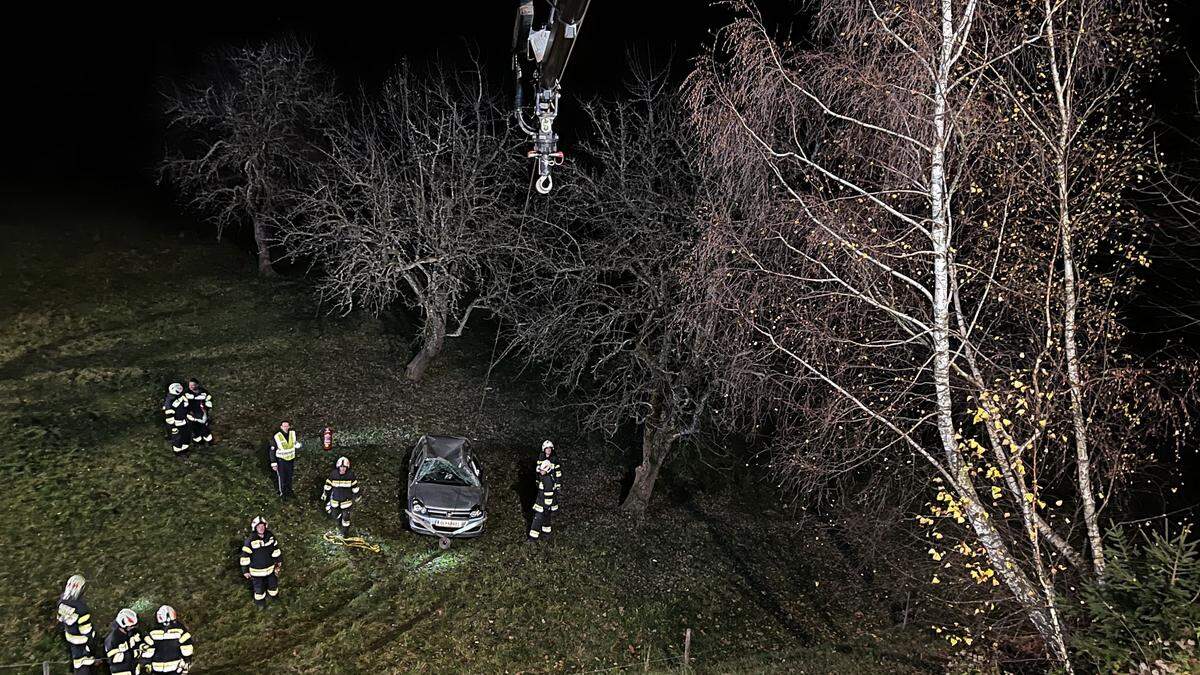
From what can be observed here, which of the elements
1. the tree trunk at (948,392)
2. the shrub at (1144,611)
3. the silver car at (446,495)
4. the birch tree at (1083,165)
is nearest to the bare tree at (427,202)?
the silver car at (446,495)

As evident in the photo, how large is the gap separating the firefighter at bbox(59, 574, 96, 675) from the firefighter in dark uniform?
7.80 meters

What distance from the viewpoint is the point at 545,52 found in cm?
725

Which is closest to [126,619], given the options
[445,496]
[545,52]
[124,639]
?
[124,639]

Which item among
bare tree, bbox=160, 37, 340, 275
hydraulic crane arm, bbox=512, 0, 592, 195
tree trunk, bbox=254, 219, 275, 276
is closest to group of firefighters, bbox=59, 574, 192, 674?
hydraulic crane arm, bbox=512, 0, 592, 195

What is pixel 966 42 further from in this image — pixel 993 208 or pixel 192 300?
pixel 192 300

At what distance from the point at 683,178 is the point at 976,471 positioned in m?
9.34

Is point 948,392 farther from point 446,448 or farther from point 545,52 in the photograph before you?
point 446,448

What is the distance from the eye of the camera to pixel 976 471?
894 centimetres

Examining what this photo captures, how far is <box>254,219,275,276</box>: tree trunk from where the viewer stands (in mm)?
27875

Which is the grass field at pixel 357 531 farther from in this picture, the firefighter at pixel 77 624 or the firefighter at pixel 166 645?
the firefighter at pixel 166 645

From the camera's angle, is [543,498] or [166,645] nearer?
[166,645]

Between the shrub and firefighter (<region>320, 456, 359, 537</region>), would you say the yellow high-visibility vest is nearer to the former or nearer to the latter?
firefighter (<region>320, 456, 359, 537</region>)

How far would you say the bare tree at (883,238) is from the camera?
28.8 feet

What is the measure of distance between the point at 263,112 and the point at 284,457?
14.7 meters
